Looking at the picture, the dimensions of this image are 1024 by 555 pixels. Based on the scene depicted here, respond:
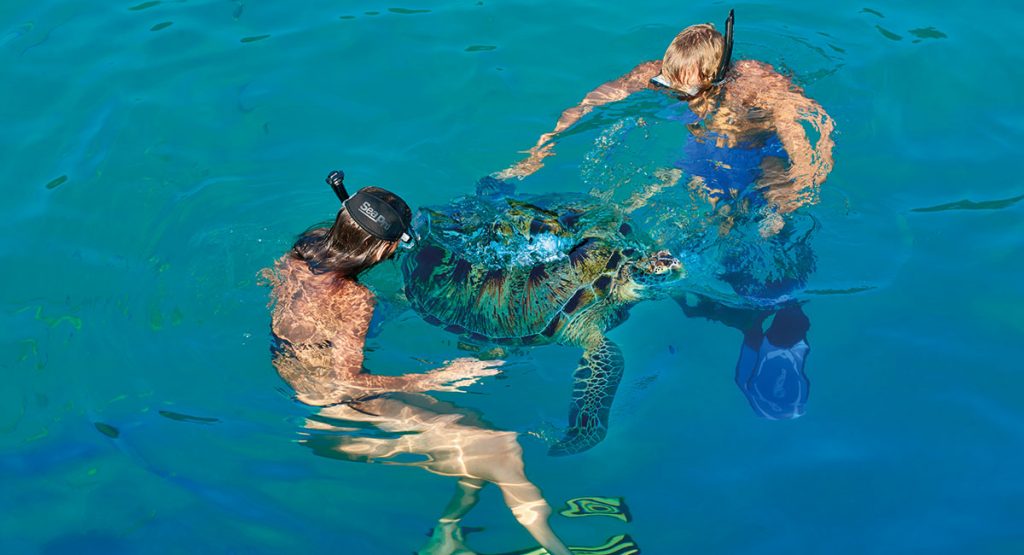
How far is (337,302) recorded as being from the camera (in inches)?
145

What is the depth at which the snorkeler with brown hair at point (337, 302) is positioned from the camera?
3439mm

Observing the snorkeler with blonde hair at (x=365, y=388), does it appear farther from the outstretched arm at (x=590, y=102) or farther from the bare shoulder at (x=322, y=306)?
the outstretched arm at (x=590, y=102)

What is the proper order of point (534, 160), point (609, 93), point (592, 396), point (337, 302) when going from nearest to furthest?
point (337, 302) → point (592, 396) → point (534, 160) → point (609, 93)

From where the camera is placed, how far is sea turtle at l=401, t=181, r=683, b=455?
409 cm

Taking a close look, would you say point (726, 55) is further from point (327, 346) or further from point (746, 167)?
point (327, 346)

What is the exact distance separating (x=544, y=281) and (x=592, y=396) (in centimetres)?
65

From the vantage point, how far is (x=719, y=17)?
662 centimetres

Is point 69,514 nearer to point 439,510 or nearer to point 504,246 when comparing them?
point 439,510

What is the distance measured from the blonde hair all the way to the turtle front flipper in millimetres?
1910

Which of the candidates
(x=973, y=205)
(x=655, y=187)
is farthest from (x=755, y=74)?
(x=973, y=205)

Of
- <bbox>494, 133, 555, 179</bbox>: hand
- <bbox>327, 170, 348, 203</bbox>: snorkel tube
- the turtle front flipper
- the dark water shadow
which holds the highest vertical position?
<bbox>327, 170, 348, 203</bbox>: snorkel tube

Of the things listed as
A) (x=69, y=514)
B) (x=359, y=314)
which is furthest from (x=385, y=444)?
(x=69, y=514)

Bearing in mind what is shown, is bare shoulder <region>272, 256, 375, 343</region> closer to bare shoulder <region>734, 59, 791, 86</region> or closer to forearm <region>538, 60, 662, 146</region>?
forearm <region>538, 60, 662, 146</region>

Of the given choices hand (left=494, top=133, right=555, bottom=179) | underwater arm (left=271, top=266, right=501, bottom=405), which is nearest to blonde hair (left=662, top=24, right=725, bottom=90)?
hand (left=494, top=133, right=555, bottom=179)
